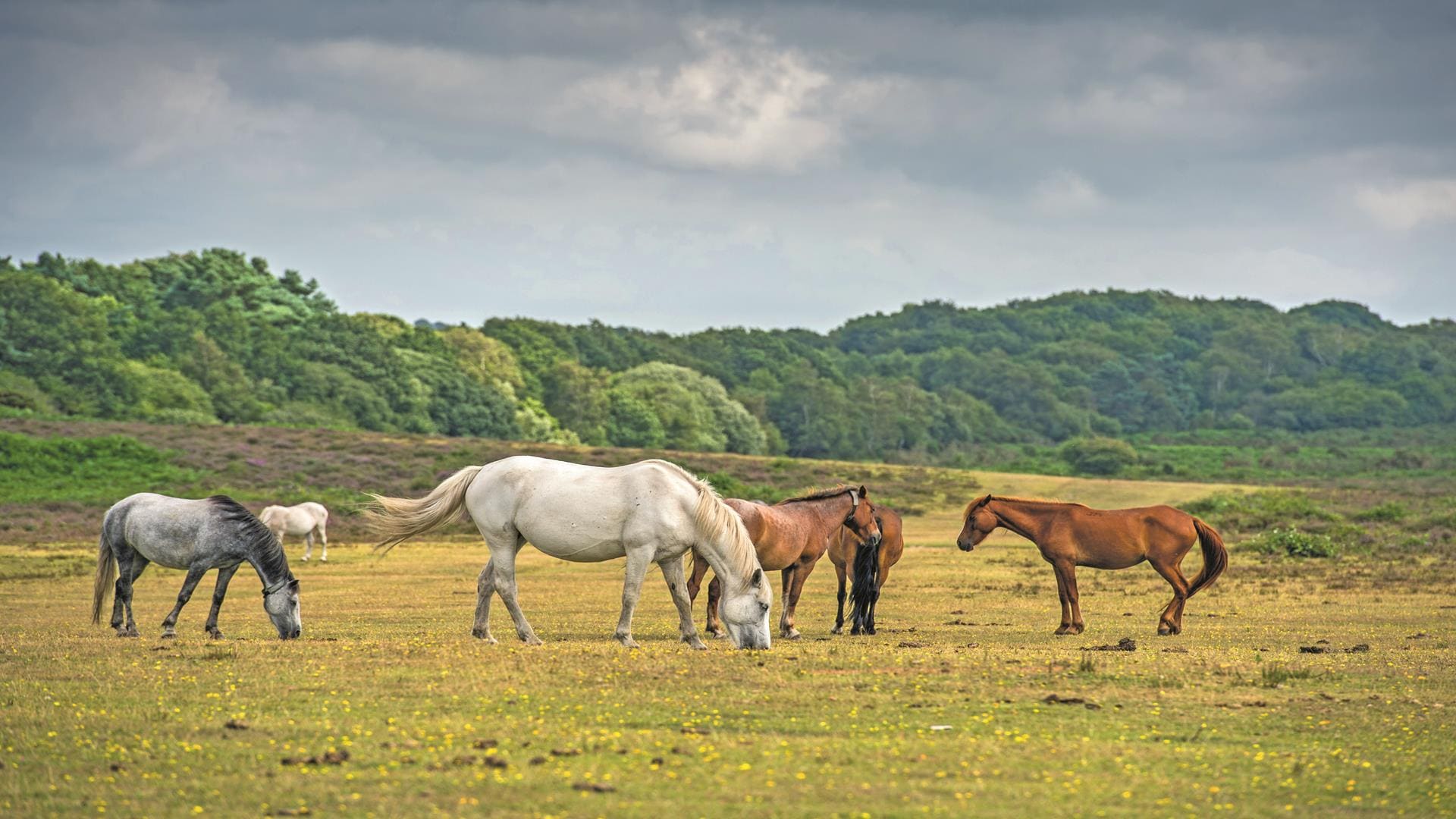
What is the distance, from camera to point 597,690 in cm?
1223

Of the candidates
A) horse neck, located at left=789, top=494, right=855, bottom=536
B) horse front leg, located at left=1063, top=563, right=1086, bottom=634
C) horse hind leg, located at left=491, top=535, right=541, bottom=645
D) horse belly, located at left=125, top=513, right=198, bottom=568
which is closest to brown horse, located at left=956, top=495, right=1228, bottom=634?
horse front leg, located at left=1063, top=563, right=1086, bottom=634

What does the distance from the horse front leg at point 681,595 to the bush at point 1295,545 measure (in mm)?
24058

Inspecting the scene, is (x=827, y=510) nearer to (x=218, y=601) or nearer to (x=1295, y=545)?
(x=218, y=601)

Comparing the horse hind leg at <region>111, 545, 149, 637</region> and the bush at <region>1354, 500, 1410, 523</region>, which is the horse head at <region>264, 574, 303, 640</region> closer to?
the horse hind leg at <region>111, 545, 149, 637</region>

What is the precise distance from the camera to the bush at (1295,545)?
34.8 m

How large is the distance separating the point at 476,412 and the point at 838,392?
42333 millimetres

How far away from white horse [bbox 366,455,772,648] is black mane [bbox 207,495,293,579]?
2208mm

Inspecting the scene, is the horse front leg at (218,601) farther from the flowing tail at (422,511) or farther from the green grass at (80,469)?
the green grass at (80,469)

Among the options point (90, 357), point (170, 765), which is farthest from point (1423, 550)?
point (90, 357)

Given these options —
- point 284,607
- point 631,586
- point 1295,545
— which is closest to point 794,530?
point 631,586

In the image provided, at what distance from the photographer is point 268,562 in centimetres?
1711

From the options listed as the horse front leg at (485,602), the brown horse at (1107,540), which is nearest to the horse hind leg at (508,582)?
the horse front leg at (485,602)

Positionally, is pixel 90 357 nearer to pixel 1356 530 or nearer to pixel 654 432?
pixel 654 432

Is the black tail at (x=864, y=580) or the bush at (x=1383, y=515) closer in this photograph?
the black tail at (x=864, y=580)
